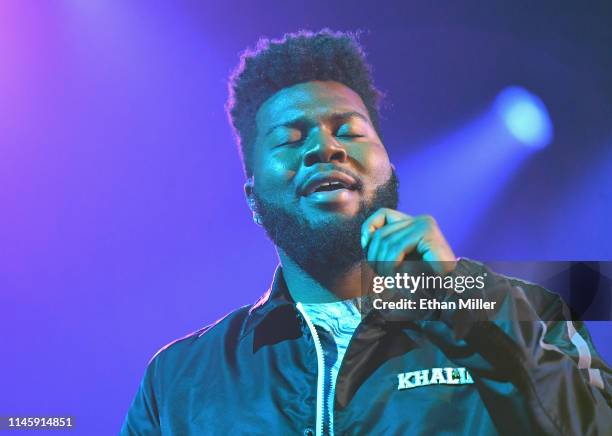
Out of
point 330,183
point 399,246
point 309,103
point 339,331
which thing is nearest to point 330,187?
point 330,183

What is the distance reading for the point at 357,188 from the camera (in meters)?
1.68

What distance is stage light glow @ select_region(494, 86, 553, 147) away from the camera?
1882mm

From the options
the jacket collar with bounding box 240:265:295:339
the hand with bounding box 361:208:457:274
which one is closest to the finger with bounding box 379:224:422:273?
the hand with bounding box 361:208:457:274

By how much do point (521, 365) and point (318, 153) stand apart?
73cm

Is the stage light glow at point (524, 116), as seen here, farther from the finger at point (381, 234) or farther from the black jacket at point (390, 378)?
the finger at point (381, 234)

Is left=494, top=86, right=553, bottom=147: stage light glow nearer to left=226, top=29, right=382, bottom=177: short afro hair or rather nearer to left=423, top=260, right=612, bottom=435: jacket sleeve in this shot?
left=226, top=29, right=382, bottom=177: short afro hair

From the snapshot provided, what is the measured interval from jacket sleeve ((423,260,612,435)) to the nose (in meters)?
0.50

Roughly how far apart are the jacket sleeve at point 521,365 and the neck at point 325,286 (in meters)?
0.36

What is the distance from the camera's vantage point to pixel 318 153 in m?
1.67

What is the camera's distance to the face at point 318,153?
1.67 meters

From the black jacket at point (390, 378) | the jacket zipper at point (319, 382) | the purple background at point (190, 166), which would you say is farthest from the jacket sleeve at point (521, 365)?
the purple background at point (190, 166)

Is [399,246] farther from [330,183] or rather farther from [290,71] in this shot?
[290,71]

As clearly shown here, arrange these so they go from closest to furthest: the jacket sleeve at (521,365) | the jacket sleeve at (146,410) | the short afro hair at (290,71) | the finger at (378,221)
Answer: the jacket sleeve at (521,365) < the finger at (378,221) < the jacket sleeve at (146,410) < the short afro hair at (290,71)

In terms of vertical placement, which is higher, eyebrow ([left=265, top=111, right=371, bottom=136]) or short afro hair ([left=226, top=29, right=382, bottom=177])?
short afro hair ([left=226, top=29, right=382, bottom=177])
